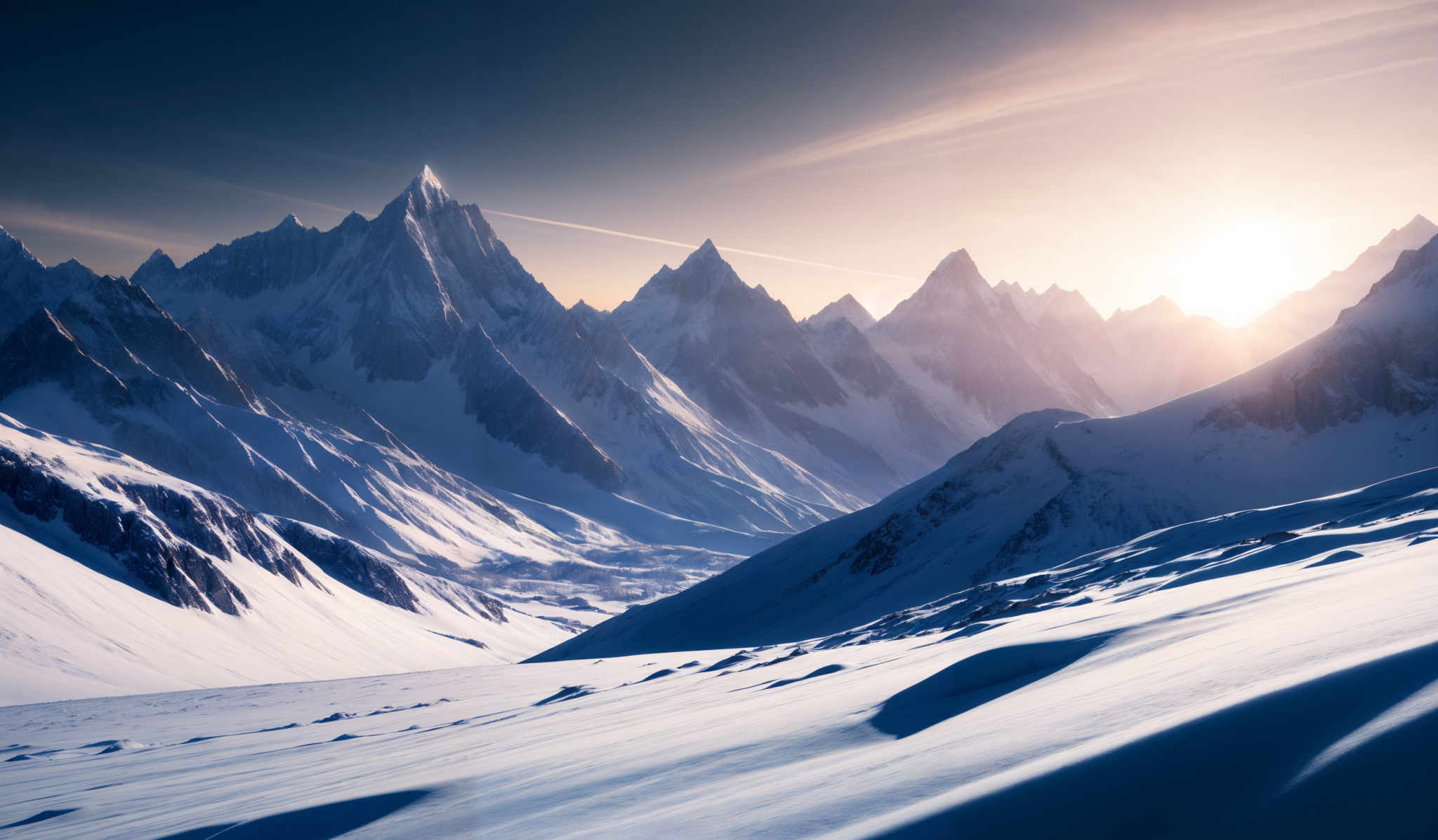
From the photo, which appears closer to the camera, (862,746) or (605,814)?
(605,814)

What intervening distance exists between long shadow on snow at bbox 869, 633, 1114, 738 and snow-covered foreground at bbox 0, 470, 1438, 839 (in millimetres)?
38

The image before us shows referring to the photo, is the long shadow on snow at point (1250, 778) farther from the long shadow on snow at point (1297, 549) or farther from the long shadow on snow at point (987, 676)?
the long shadow on snow at point (1297, 549)

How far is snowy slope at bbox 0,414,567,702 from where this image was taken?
79.1 m

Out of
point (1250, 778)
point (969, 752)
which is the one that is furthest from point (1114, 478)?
point (1250, 778)

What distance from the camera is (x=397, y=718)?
37750 mm

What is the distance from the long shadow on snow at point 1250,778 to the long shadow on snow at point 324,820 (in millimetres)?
8734

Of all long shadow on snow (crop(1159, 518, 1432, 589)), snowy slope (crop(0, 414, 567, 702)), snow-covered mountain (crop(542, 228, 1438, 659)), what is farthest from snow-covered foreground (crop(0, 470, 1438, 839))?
snowy slope (crop(0, 414, 567, 702))

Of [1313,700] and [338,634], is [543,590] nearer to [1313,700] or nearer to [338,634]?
[338,634]

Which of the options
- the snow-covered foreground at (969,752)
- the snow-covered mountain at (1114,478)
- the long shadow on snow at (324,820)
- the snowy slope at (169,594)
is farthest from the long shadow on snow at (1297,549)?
the snowy slope at (169,594)

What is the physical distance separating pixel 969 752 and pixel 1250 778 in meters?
2.29

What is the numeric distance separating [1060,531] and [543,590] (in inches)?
5027

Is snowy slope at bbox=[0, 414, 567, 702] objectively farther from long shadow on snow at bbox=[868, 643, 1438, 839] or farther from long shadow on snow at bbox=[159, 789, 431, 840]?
long shadow on snow at bbox=[868, 643, 1438, 839]

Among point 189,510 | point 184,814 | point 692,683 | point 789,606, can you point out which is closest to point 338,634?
point 189,510

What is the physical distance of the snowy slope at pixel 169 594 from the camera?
79.1 meters
